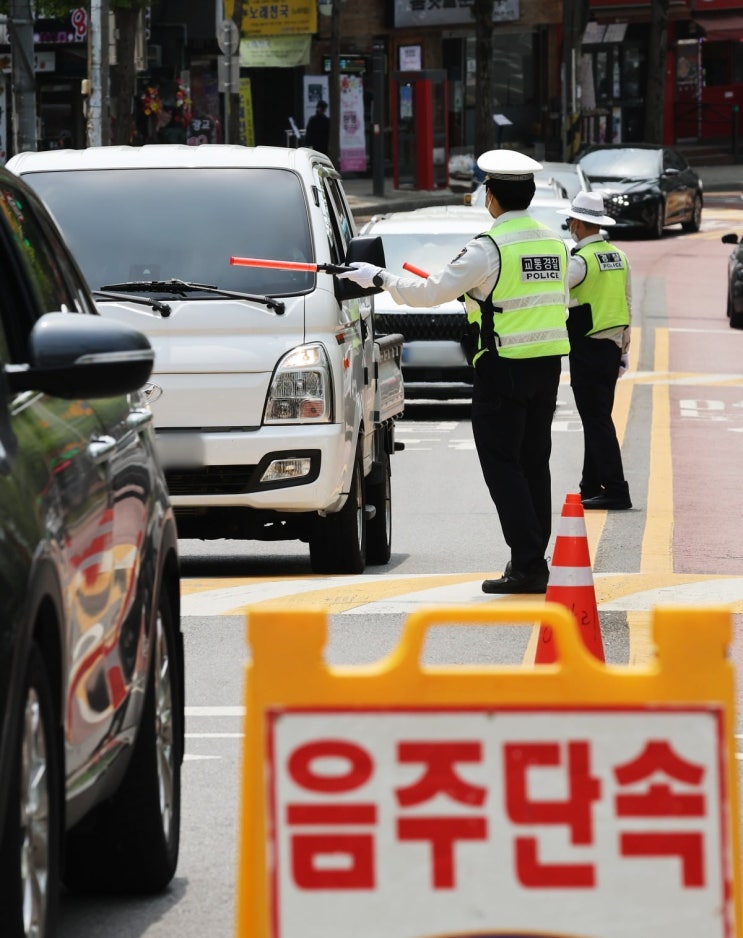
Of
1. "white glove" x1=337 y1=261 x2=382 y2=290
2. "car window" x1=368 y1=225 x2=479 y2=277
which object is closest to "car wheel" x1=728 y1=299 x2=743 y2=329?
"car window" x1=368 y1=225 x2=479 y2=277

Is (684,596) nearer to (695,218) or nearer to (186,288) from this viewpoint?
(186,288)

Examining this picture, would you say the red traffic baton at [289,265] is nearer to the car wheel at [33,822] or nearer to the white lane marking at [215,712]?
the white lane marking at [215,712]

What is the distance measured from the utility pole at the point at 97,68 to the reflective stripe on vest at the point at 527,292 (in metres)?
21.0

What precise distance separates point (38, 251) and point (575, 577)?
298 centimetres

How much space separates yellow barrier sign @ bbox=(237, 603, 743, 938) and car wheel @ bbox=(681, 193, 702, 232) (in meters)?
38.1

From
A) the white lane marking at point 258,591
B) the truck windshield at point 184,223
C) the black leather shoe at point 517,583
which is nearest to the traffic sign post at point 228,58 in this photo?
the truck windshield at point 184,223

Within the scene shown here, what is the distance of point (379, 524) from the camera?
11.2 m

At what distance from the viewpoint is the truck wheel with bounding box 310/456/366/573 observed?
34.6 ft

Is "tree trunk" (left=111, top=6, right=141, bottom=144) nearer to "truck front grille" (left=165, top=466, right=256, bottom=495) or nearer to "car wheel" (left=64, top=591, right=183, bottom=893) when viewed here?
"truck front grille" (left=165, top=466, right=256, bottom=495)

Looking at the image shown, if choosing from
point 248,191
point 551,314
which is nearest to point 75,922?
point 551,314

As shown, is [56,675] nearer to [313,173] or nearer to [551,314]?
[551,314]

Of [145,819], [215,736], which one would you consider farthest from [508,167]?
[145,819]

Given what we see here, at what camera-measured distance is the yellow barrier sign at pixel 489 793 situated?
3301 mm

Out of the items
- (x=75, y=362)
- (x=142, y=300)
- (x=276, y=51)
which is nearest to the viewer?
(x=75, y=362)
